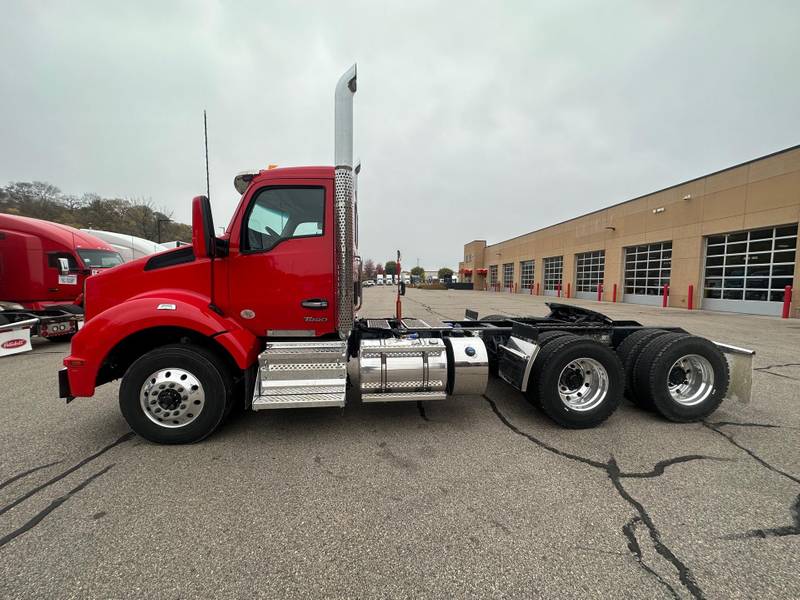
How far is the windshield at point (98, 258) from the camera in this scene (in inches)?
331

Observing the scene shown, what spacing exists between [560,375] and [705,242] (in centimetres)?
1970

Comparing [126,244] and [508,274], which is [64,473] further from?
[508,274]

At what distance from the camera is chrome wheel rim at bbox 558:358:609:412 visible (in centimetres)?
350

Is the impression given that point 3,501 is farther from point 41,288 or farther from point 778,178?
point 778,178

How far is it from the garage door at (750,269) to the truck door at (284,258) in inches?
760

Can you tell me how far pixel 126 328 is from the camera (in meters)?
3.07

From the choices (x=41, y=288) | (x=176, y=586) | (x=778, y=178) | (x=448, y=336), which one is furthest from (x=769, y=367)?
(x=41, y=288)

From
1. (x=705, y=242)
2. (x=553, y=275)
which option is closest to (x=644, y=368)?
(x=705, y=242)

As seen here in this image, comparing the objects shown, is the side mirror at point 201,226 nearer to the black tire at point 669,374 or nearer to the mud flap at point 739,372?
the black tire at point 669,374

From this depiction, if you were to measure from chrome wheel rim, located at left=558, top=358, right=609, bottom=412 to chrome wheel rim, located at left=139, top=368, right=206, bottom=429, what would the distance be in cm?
367

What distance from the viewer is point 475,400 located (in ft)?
14.0

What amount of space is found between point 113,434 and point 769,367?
9634 millimetres

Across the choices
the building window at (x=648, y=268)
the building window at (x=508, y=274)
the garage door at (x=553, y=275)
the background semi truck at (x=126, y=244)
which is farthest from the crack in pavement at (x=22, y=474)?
the building window at (x=508, y=274)

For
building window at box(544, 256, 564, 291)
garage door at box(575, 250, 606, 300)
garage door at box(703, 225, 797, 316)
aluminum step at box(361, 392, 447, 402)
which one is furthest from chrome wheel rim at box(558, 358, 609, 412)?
building window at box(544, 256, 564, 291)
